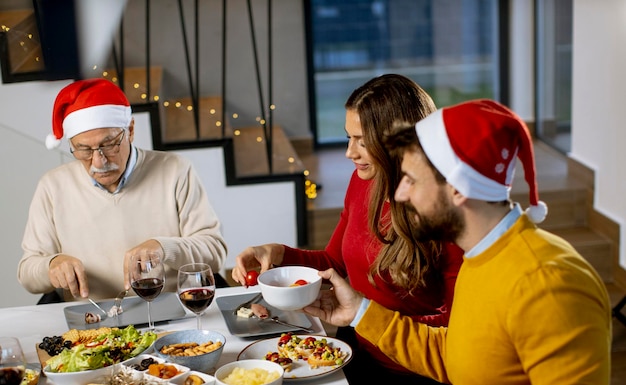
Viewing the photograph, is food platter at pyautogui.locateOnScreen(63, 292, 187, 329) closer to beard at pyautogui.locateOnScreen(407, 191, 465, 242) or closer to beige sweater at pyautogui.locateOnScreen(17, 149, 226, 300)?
beige sweater at pyautogui.locateOnScreen(17, 149, 226, 300)

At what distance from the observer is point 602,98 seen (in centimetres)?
425

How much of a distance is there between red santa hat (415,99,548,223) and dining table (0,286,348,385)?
1.79ft

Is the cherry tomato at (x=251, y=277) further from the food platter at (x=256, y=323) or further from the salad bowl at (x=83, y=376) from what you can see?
the salad bowl at (x=83, y=376)

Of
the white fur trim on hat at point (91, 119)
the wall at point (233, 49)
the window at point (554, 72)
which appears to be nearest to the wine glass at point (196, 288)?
the white fur trim on hat at point (91, 119)

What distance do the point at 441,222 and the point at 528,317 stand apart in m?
0.25

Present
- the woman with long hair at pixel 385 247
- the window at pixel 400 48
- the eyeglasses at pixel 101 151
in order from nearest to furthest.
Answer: the woman with long hair at pixel 385 247 < the eyeglasses at pixel 101 151 < the window at pixel 400 48

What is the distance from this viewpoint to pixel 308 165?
217 inches

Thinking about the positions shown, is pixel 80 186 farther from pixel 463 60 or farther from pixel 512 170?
pixel 463 60

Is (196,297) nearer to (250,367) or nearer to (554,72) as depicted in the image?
(250,367)

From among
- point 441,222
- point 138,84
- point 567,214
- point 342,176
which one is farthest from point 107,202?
point 567,214

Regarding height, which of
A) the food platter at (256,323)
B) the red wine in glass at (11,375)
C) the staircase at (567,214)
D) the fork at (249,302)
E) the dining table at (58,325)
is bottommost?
the staircase at (567,214)

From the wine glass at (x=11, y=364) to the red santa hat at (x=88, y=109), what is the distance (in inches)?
43.5

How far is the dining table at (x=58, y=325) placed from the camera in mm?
1979

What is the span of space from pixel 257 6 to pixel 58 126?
3109 mm
